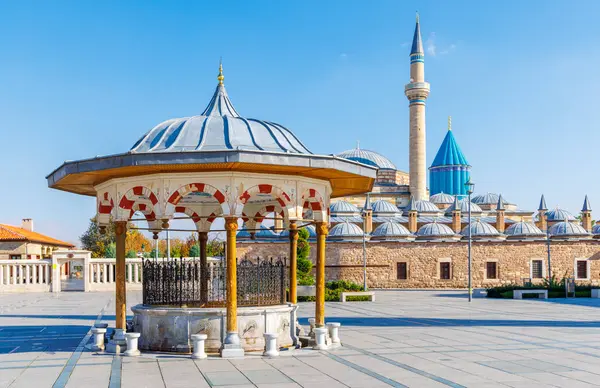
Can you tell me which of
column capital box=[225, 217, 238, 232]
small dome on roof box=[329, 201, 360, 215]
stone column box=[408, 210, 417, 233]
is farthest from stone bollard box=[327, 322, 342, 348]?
small dome on roof box=[329, 201, 360, 215]

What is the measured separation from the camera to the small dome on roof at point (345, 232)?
3822cm

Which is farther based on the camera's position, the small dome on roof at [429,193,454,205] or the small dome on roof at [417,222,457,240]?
the small dome on roof at [429,193,454,205]

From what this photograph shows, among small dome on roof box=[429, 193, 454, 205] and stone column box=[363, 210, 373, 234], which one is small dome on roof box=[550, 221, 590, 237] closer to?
stone column box=[363, 210, 373, 234]

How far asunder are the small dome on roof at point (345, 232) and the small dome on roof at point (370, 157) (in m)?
20.2

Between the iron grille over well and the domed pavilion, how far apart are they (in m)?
0.19

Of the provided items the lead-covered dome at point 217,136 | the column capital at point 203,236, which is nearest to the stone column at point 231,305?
the lead-covered dome at point 217,136

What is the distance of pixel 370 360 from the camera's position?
1107cm

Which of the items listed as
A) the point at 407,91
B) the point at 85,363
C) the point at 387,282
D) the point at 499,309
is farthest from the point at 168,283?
the point at 407,91

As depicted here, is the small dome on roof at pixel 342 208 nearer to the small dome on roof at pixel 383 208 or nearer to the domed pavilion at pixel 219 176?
the small dome on roof at pixel 383 208

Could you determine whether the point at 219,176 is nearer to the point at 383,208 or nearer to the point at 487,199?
the point at 383,208

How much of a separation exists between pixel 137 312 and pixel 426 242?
28.4m

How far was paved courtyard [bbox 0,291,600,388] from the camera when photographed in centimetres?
934

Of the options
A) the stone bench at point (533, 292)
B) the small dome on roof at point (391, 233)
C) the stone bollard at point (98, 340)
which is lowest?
the stone bench at point (533, 292)

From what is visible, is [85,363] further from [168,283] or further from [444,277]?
[444,277]
